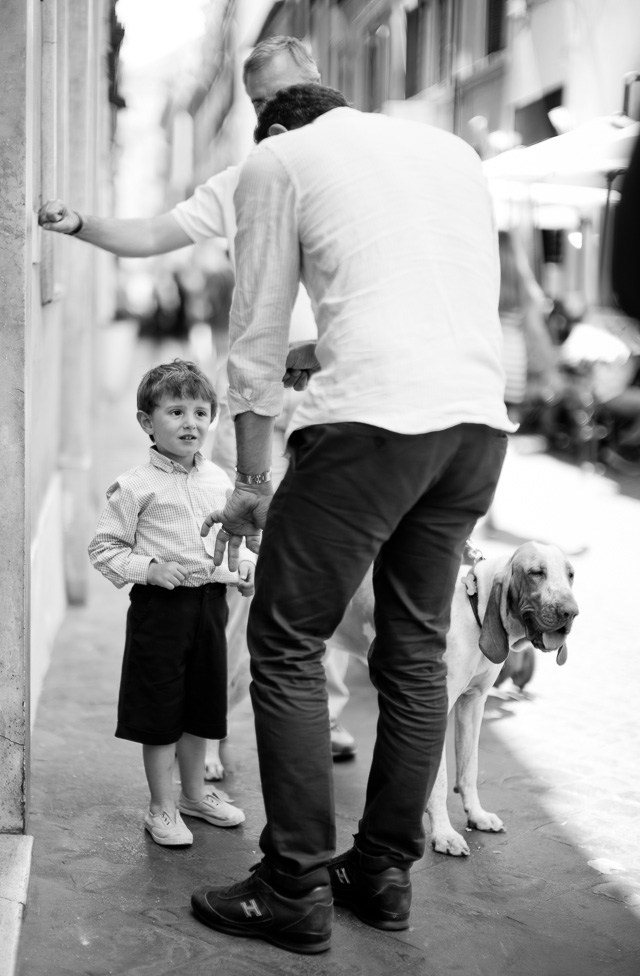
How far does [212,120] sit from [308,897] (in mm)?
57997

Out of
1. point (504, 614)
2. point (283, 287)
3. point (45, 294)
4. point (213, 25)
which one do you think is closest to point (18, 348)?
point (283, 287)

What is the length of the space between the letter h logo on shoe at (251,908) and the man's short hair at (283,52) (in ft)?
8.57

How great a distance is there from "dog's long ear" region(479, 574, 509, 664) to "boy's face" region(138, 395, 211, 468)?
3.34 feet

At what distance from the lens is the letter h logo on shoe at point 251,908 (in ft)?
10.6

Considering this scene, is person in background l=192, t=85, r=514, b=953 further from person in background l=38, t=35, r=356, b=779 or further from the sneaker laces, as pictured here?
person in background l=38, t=35, r=356, b=779

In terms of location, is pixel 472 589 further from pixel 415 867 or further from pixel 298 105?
Result: pixel 298 105

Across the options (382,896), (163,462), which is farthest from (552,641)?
(163,462)

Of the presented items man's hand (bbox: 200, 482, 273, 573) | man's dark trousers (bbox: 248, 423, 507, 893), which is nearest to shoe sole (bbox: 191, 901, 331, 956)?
man's dark trousers (bbox: 248, 423, 507, 893)

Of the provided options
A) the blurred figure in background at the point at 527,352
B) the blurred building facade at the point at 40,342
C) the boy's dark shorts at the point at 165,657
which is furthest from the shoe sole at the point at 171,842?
the blurred figure in background at the point at 527,352

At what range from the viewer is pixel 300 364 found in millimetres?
3535

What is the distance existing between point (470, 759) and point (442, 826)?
25 cm

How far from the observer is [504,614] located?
3.86 metres

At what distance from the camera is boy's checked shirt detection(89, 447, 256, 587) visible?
3742 millimetres

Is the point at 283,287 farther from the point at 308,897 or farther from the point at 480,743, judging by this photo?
the point at 480,743
